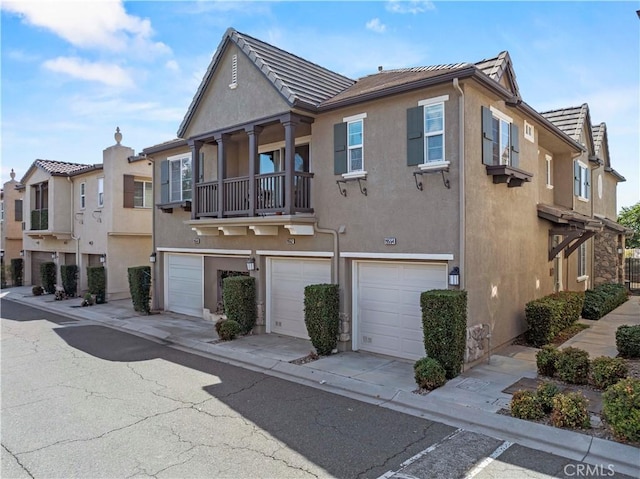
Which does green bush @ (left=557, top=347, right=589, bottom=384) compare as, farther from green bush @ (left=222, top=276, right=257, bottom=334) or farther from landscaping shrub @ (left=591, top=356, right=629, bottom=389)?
green bush @ (left=222, top=276, right=257, bottom=334)

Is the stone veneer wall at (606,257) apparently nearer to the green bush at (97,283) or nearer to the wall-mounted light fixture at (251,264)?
the wall-mounted light fixture at (251,264)

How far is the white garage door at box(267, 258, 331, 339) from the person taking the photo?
11680mm

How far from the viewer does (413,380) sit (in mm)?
8406

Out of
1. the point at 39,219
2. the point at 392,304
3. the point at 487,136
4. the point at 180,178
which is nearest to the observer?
the point at 487,136

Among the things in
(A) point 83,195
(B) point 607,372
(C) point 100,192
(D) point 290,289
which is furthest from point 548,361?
(A) point 83,195

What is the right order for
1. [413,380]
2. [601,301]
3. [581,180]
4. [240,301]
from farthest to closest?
1. [581,180]
2. [601,301]
3. [240,301]
4. [413,380]

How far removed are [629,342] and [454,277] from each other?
167 inches

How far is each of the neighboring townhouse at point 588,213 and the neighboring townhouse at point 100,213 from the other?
1654 centimetres

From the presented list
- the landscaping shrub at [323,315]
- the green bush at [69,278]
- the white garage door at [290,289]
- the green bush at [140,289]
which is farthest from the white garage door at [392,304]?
the green bush at [69,278]

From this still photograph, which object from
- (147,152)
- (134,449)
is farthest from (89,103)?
(134,449)

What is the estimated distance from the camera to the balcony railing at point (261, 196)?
11.1 metres

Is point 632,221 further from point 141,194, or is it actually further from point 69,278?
point 69,278

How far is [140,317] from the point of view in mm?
15547

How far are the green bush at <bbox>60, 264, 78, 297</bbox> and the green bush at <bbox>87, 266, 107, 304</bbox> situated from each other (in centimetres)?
251
